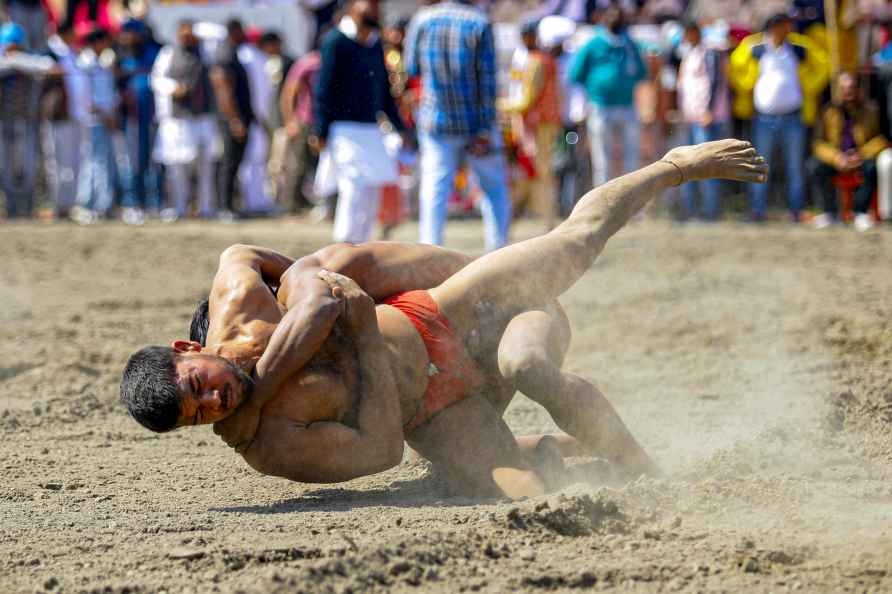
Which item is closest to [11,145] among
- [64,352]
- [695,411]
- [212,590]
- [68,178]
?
[68,178]

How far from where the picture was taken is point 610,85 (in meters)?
11.9

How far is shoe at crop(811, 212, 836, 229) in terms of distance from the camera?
496 inches

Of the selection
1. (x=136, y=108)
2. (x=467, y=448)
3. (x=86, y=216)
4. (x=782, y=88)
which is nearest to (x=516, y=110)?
(x=782, y=88)

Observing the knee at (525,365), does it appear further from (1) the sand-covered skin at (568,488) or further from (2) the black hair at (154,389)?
(2) the black hair at (154,389)

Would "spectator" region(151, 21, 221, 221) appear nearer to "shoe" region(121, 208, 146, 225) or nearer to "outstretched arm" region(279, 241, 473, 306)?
"shoe" region(121, 208, 146, 225)

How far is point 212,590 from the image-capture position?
326 centimetres

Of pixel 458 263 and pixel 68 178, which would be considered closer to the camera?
pixel 458 263

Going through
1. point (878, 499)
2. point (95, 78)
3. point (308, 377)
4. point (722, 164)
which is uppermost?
point (95, 78)

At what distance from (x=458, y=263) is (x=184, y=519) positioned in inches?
53.5

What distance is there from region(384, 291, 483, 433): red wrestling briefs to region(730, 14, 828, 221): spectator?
8.64 metres

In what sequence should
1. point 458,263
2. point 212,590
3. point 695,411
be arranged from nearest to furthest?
point 212,590, point 458,263, point 695,411

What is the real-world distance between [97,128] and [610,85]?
492 cm

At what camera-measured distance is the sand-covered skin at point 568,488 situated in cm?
338

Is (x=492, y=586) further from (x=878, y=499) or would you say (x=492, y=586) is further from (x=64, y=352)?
(x=64, y=352)
